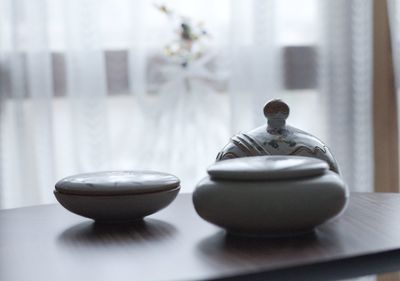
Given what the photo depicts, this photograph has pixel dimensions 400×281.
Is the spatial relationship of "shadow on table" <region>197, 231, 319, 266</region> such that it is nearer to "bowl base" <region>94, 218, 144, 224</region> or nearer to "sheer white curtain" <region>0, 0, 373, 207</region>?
"bowl base" <region>94, 218, 144, 224</region>

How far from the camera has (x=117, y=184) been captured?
2.46ft

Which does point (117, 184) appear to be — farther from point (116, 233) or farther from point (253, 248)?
point (253, 248)

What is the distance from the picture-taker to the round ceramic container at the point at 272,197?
0.63 meters

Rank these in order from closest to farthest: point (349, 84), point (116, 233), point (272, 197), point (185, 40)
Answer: point (272, 197) < point (116, 233) < point (185, 40) < point (349, 84)

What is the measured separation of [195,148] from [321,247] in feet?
3.25

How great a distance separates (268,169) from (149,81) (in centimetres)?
98

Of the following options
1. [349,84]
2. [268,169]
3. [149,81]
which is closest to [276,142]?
[268,169]

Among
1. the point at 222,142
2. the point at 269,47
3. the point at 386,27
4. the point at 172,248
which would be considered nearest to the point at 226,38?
the point at 269,47

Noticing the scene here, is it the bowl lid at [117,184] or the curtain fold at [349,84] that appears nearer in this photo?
the bowl lid at [117,184]

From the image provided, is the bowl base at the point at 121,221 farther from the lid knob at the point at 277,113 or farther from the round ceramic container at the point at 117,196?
the lid knob at the point at 277,113

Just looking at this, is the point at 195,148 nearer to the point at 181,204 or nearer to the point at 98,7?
the point at 98,7

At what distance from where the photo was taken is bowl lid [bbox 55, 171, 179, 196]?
2.44 ft

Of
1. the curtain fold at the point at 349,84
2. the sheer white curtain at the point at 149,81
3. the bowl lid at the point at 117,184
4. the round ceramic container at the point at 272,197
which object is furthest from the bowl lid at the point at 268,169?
the curtain fold at the point at 349,84

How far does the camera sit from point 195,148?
1607 millimetres
